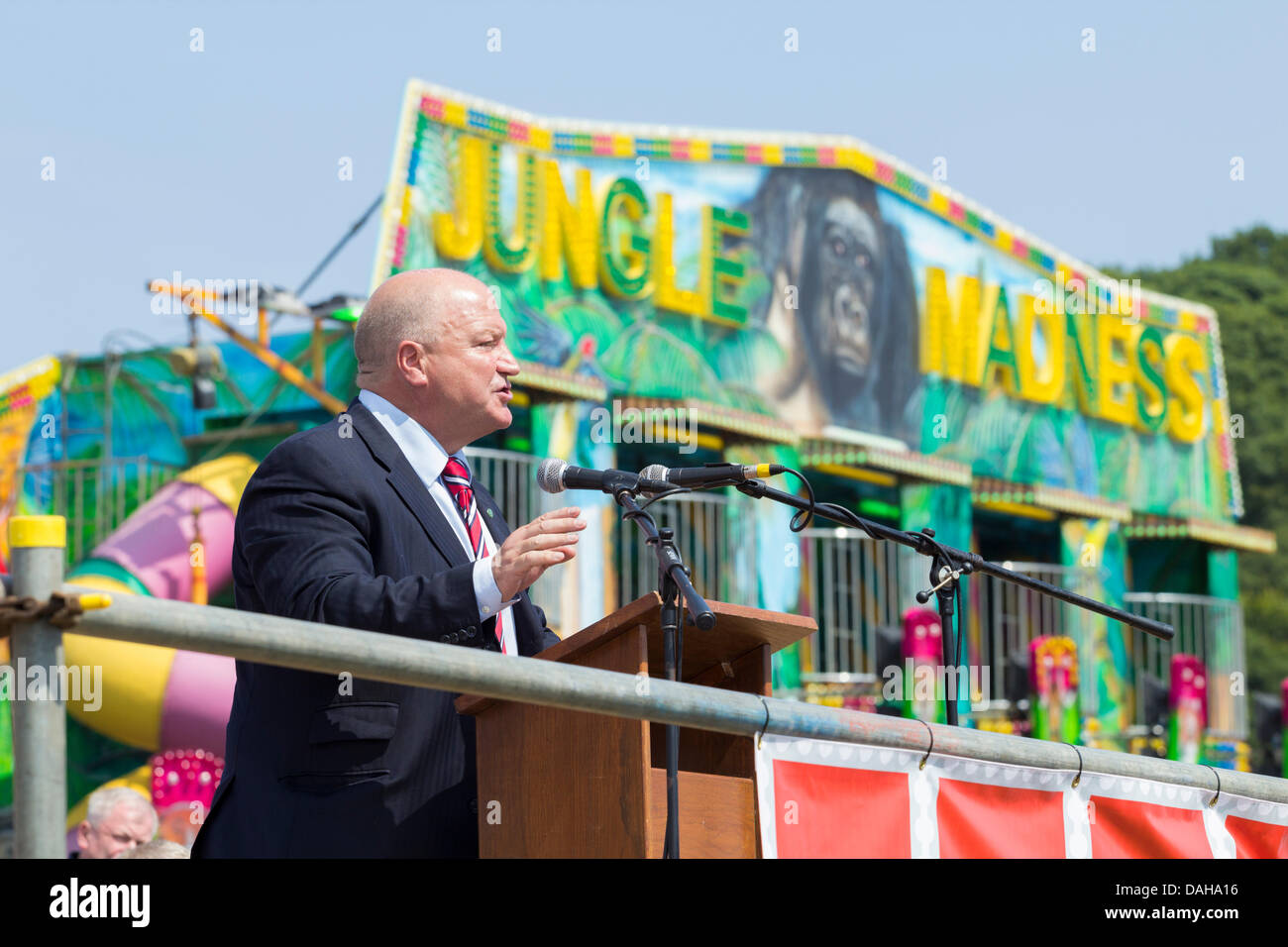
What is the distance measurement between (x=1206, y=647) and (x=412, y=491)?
17.3 meters

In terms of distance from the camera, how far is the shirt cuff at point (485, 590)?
11.0 feet

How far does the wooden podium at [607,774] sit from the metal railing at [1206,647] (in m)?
16.1

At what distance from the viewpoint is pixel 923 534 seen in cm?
446

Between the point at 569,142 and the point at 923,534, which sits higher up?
the point at 569,142

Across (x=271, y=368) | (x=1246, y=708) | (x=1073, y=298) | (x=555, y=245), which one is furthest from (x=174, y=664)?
(x=1246, y=708)

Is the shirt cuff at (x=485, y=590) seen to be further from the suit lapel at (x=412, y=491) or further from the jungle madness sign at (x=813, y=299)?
the jungle madness sign at (x=813, y=299)

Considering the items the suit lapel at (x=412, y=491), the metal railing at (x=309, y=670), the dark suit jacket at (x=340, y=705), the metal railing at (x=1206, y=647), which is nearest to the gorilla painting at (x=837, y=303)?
the metal railing at (x=1206, y=647)

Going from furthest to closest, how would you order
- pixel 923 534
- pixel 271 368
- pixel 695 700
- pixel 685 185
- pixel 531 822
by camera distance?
pixel 685 185
pixel 271 368
pixel 923 534
pixel 531 822
pixel 695 700

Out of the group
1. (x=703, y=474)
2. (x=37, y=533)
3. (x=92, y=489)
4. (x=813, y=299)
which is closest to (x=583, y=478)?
(x=703, y=474)

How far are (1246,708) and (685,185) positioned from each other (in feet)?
33.8

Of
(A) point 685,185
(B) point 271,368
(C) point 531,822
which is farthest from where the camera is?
(A) point 685,185

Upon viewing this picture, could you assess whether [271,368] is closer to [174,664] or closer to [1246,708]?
[174,664]

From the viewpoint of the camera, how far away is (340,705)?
3436mm

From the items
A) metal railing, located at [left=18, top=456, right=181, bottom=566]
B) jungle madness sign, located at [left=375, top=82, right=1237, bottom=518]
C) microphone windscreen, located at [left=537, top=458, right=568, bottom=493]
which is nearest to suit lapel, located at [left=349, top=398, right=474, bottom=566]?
microphone windscreen, located at [left=537, top=458, right=568, bottom=493]
